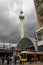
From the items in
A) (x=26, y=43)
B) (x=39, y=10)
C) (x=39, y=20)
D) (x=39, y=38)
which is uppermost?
(x=39, y=10)

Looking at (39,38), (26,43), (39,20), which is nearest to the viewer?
(39,38)

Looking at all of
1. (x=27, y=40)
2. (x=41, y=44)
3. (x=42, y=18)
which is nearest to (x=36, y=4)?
(x=42, y=18)

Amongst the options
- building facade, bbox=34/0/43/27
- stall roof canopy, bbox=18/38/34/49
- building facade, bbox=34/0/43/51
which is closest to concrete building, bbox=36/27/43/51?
building facade, bbox=34/0/43/51

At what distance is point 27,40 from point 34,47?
596 cm

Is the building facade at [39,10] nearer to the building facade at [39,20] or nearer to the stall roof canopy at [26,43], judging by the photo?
the building facade at [39,20]

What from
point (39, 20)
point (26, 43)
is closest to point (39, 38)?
point (39, 20)

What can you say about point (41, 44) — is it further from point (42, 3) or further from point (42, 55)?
point (42, 3)

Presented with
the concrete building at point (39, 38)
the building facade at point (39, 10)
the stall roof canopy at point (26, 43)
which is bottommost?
the stall roof canopy at point (26, 43)

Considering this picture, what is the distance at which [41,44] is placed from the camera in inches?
2031

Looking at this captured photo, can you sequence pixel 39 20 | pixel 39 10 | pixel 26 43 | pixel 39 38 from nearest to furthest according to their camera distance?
pixel 39 38, pixel 39 20, pixel 39 10, pixel 26 43

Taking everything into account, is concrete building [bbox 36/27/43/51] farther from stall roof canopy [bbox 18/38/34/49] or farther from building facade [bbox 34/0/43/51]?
stall roof canopy [bbox 18/38/34/49]

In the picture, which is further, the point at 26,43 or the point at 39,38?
the point at 26,43

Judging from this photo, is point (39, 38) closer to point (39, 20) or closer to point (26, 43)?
point (39, 20)

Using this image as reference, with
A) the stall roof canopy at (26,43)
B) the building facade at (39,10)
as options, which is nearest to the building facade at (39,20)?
the building facade at (39,10)
